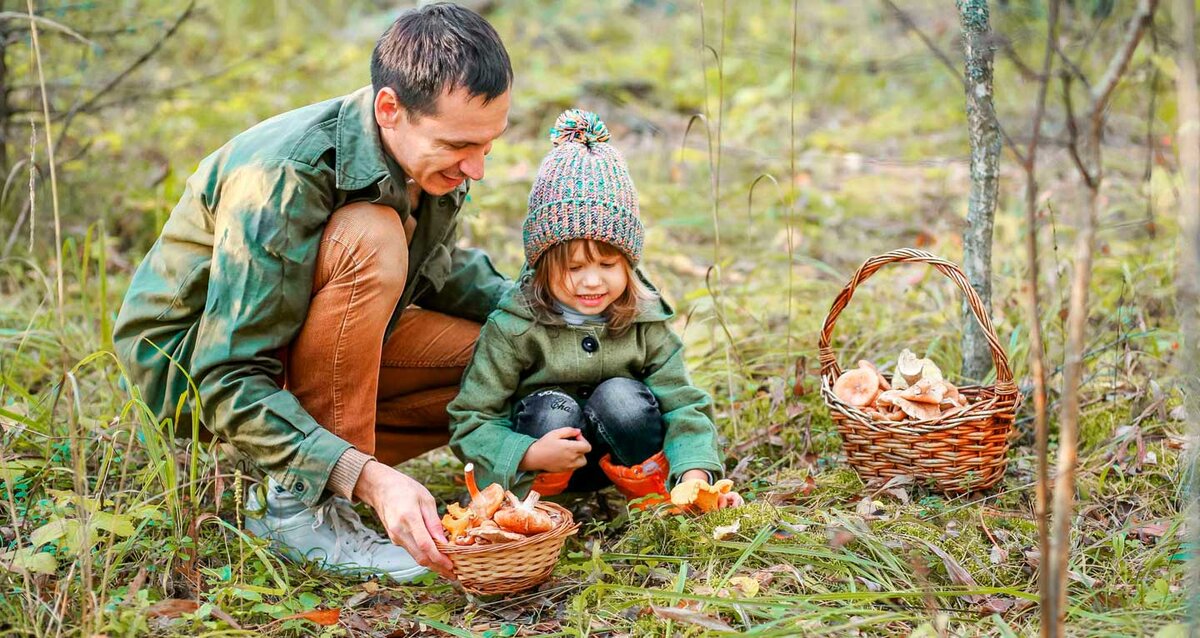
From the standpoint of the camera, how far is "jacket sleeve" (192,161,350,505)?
7.41ft

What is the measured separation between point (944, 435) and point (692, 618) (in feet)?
2.84

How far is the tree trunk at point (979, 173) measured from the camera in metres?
2.62

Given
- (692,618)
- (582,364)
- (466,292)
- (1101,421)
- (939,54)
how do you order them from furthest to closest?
(466,292) < (1101,421) < (582,364) < (692,618) < (939,54)

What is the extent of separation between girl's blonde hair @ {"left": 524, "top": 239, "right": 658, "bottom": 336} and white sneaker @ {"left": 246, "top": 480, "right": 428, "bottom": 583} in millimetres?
660

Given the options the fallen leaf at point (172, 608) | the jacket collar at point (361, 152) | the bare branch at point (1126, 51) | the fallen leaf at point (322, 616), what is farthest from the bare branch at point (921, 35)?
the fallen leaf at point (172, 608)

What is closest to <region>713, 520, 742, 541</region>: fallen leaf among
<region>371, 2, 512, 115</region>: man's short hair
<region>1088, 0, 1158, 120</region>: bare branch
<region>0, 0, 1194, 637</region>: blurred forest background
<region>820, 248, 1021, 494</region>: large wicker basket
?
<region>0, 0, 1194, 637</region>: blurred forest background

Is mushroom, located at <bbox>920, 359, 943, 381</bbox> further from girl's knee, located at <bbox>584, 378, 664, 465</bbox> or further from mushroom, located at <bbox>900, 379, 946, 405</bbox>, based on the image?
girl's knee, located at <bbox>584, 378, 664, 465</bbox>

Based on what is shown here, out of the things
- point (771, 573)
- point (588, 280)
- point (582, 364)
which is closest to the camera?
point (771, 573)

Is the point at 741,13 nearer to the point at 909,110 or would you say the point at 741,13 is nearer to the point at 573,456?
the point at 909,110

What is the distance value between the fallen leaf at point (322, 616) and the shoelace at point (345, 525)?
1.13 ft

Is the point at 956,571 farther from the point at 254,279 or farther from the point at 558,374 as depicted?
the point at 254,279

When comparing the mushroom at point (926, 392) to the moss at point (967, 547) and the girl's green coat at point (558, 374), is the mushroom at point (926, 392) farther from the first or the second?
the girl's green coat at point (558, 374)

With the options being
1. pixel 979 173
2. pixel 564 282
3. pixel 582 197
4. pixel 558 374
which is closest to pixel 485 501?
pixel 558 374

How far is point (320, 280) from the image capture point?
238cm
